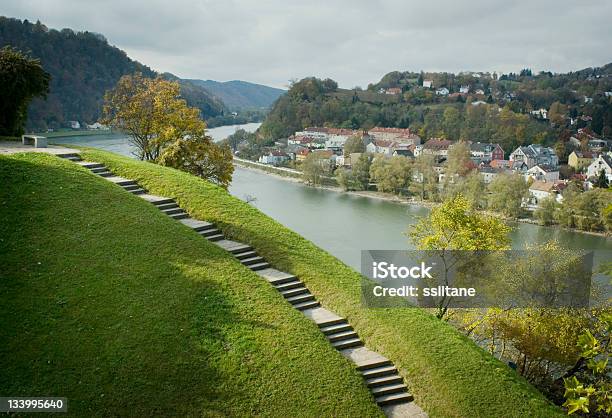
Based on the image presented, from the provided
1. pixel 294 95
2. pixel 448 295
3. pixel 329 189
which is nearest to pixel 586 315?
pixel 448 295

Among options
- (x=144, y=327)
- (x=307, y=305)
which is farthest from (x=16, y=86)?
(x=307, y=305)

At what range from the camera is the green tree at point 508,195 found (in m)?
39.0

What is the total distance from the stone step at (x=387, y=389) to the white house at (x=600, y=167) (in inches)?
1910

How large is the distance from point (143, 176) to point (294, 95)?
8252 cm

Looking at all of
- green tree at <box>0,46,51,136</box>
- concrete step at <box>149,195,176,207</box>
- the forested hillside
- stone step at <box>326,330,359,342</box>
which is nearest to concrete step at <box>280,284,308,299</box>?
stone step at <box>326,330,359,342</box>

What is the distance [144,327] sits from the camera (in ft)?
24.0

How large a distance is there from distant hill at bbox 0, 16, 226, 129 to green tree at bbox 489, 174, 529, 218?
41010mm

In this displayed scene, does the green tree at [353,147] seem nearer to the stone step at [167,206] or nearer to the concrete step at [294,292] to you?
the stone step at [167,206]

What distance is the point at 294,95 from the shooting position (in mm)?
92875

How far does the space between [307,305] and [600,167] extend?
2011 inches

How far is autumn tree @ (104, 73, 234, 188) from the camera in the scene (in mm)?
17141

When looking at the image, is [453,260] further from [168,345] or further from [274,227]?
[168,345]

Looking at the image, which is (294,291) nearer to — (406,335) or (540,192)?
(406,335)

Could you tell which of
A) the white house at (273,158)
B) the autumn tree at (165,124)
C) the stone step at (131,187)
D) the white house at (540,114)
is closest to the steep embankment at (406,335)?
the stone step at (131,187)
